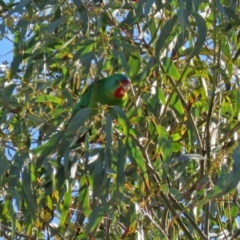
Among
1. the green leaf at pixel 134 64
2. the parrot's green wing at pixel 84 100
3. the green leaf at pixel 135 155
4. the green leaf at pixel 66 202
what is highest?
the green leaf at pixel 134 64

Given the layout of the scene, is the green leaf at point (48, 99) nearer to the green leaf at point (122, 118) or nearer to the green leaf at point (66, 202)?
the green leaf at point (66, 202)

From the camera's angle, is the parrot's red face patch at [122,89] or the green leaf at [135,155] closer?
the green leaf at [135,155]

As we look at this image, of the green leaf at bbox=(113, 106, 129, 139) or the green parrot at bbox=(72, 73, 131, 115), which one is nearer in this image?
the green leaf at bbox=(113, 106, 129, 139)

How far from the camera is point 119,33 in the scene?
2338mm

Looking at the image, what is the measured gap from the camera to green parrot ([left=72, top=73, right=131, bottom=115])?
91.5 inches

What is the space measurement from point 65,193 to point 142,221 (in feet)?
1.03

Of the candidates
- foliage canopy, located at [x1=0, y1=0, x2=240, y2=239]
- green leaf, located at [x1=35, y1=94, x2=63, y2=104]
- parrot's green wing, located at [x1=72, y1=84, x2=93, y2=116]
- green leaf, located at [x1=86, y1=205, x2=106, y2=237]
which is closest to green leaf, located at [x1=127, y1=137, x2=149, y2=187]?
foliage canopy, located at [x1=0, y1=0, x2=240, y2=239]

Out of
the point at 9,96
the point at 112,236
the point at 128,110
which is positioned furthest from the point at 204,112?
the point at 9,96

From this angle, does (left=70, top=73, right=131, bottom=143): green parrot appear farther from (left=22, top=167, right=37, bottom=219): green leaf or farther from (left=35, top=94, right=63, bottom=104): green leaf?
(left=22, top=167, right=37, bottom=219): green leaf

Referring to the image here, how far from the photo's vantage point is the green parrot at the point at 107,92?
7.63 feet

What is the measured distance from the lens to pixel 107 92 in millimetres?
2609

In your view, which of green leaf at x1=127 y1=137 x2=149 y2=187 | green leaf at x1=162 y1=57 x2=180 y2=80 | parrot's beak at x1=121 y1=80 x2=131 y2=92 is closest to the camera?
green leaf at x1=127 y1=137 x2=149 y2=187

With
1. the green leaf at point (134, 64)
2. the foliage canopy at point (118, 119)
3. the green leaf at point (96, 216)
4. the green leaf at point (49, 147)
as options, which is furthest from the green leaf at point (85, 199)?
the green leaf at point (134, 64)

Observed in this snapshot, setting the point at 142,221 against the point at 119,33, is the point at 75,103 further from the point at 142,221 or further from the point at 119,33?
the point at 142,221
